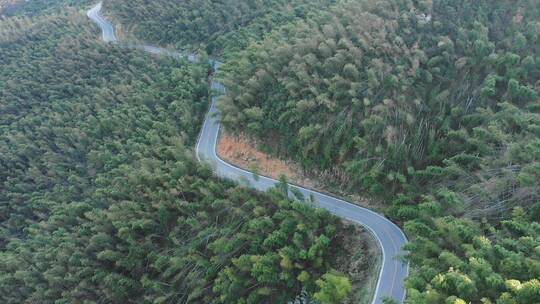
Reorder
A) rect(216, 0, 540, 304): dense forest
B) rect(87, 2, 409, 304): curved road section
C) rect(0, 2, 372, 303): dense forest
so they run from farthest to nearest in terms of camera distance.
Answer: rect(0, 2, 372, 303): dense forest
rect(87, 2, 409, 304): curved road section
rect(216, 0, 540, 304): dense forest

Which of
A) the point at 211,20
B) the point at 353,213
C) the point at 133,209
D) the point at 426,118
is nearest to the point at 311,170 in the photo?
the point at 353,213

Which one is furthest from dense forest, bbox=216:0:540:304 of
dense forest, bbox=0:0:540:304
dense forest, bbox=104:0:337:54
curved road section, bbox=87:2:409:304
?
dense forest, bbox=104:0:337:54

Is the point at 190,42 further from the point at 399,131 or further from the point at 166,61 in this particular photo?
the point at 399,131

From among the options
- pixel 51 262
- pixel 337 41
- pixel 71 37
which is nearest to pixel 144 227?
pixel 51 262

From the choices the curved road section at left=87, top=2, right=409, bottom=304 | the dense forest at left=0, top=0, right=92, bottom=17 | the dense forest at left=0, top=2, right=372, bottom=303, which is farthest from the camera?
the dense forest at left=0, top=0, right=92, bottom=17

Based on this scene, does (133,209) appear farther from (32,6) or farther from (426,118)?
(32,6)

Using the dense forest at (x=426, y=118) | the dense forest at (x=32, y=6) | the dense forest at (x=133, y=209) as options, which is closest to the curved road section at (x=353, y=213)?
the dense forest at (x=133, y=209)

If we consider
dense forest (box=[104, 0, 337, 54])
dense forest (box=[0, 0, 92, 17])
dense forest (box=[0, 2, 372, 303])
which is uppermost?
dense forest (box=[104, 0, 337, 54])

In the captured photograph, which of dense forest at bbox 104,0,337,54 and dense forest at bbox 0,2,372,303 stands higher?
dense forest at bbox 104,0,337,54

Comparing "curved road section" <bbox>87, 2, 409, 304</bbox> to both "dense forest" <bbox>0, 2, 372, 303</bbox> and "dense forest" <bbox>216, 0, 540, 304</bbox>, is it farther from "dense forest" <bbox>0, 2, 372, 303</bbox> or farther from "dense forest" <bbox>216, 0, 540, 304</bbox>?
"dense forest" <bbox>216, 0, 540, 304</bbox>
